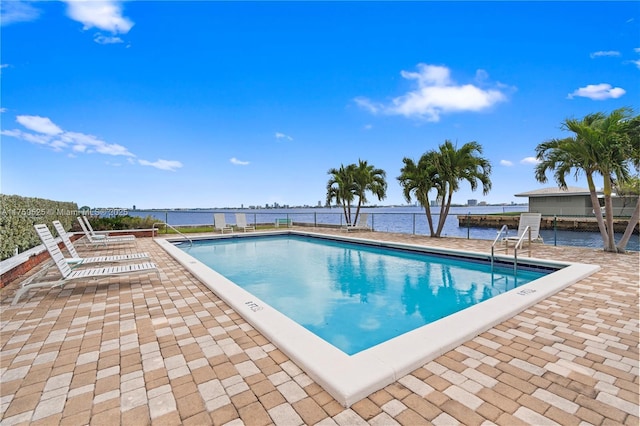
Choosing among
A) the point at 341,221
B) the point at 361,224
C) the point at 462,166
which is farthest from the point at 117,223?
the point at 462,166

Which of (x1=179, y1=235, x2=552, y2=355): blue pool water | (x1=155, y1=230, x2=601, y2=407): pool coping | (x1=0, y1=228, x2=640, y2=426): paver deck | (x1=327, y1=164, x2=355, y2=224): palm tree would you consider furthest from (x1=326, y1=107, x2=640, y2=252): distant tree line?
(x1=0, y1=228, x2=640, y2=426): paver deck

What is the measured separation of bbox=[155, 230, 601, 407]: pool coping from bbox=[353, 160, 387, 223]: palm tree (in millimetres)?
12027

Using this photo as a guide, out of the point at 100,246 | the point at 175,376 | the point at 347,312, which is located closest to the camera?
the point at 175,376

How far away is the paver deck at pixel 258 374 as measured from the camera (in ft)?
6.07

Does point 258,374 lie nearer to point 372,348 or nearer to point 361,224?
point 372,348

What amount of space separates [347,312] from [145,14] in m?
10.6

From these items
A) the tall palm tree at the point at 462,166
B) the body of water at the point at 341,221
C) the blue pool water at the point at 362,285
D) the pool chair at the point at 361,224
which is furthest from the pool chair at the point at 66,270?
the pool chair at the point at 361,224

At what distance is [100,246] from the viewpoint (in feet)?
33.5

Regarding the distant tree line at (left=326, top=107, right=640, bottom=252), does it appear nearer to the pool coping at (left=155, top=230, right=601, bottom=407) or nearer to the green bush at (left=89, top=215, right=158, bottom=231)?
the pool coping at (left=155, top=230, right=601, bottom=407)

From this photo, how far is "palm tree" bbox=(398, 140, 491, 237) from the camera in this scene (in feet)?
37.1

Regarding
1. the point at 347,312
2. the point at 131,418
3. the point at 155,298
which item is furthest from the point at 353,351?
the point at 155,298

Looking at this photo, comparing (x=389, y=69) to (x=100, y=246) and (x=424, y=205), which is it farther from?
(x=100, y=246)

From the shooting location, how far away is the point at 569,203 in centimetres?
2316

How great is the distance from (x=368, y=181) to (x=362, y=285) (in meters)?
10.6
